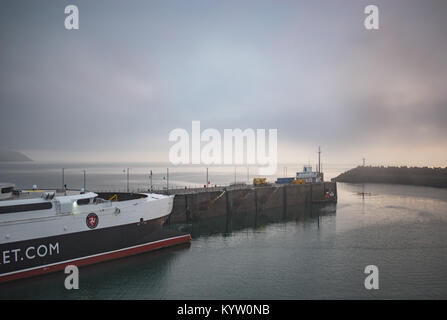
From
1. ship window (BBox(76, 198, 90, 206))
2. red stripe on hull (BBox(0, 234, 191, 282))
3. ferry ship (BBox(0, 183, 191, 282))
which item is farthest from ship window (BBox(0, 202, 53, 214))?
red stripe on hull (BBox(0, 234, 191, 282))

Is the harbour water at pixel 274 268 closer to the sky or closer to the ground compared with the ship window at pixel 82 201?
closer to the ground

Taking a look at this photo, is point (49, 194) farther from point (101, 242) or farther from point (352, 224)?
point (352, 224)

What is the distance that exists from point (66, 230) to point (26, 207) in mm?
3619

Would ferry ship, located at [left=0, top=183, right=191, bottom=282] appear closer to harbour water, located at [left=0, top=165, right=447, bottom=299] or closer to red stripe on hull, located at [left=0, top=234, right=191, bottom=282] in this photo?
red stripe on hull, located at [left=0, top=234, right=191, bottom=282]

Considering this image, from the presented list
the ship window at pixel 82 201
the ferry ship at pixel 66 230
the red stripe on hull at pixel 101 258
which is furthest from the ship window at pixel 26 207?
the red stripe on hull at pixel 101 258

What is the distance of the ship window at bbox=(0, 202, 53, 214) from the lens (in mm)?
21391

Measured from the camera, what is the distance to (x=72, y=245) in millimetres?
24094

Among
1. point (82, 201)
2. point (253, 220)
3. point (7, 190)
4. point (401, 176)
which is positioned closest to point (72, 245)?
point (82, 201)

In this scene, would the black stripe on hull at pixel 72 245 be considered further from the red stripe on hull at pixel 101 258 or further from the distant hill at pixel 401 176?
the distant hill at pixel 401 176

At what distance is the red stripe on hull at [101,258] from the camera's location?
22.0 metres

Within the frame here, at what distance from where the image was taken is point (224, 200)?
51.7 meters

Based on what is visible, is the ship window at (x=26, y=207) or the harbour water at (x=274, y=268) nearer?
the ship window at (x=26, y=207)

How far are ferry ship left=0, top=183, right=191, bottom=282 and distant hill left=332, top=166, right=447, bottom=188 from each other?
142 m
